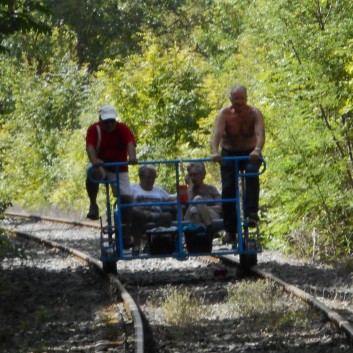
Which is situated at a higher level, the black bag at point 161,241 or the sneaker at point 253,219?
the sneaker at point 253,219

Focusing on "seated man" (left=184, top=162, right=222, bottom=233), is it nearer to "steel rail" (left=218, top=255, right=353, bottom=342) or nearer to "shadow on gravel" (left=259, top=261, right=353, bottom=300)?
"steel rail" (left=218, top=255, right=353, bottom=342)

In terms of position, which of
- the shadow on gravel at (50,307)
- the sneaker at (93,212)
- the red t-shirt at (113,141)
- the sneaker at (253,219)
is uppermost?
the red t-shirt at (113,141)

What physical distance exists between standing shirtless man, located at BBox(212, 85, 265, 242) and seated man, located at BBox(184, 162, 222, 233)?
8.3 inches

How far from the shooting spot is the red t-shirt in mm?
13523

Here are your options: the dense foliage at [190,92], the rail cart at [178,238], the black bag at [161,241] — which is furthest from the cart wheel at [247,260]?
the dense foliage at [190,92]

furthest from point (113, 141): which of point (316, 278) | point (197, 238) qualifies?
point (316, 278)

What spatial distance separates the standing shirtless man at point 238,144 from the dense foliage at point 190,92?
5.73 ft

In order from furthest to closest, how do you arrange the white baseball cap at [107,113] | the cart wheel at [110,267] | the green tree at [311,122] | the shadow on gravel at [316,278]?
1. the green tree at [311,122]
2. the cart wheel at [110,267]
3. the white baseball cap at [107,113]
4. the shadow on gravel at [316,278]

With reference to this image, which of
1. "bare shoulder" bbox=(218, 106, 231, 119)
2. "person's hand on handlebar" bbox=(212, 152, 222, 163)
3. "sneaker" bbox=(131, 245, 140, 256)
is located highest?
"bare shoulder" bbox=(218, 106, 231, 119)

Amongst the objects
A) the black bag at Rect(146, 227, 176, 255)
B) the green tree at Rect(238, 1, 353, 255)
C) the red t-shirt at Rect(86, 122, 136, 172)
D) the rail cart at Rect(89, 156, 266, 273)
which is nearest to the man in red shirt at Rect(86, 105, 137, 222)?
the red t-shirt at Rect(86, 122, 136, 172)

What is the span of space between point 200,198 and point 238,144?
77cm

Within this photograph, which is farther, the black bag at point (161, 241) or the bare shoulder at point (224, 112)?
the black bag at point (161, 241)

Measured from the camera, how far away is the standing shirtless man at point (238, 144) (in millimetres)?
13094

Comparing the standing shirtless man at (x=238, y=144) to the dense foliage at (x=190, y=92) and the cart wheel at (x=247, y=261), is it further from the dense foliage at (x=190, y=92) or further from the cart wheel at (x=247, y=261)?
the dense foliage at (x=190, y=92)
